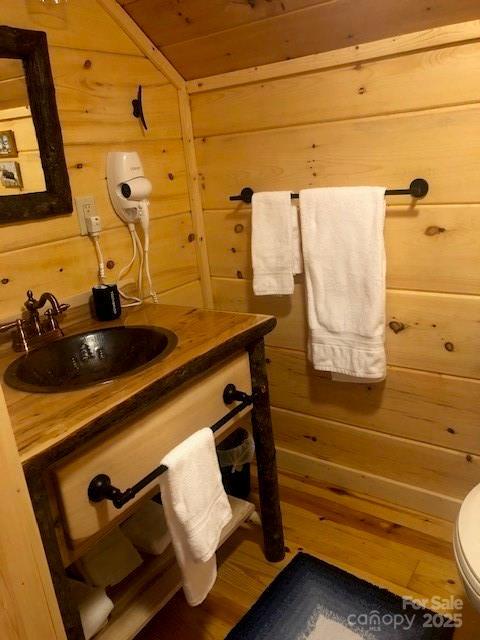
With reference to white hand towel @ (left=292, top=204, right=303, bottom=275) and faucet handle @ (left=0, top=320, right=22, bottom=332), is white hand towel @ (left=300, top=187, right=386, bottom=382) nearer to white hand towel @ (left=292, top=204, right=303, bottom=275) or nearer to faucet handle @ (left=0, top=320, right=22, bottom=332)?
A: white hand towel @ (left=292, top=204, right=303, bottom=275)

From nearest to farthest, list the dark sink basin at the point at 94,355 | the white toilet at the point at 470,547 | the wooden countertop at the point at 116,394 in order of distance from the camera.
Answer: the wooden countertop at the point at 116,394
the white toilet at the point at 470,547
the dark sink basin at the point at 94,355

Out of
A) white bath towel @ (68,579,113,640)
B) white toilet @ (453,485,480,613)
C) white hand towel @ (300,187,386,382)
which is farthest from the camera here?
white hand towel @ (300,187,386,382)

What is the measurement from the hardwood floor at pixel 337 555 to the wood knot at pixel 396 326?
0.63 meters

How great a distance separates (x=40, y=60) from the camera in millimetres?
1313

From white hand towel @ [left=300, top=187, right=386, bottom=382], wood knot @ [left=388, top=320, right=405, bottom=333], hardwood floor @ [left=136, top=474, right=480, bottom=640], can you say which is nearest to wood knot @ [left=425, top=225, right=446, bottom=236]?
white hand towel @ [left=300, top=187, right=386, bottom=382]

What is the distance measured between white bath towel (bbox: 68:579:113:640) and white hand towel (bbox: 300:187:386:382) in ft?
2.97

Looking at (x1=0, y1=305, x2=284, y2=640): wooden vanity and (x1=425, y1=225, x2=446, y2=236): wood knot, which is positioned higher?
(x1=425, y1=225, x2=446, y2=236): wood knot

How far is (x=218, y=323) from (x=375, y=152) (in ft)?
2.23

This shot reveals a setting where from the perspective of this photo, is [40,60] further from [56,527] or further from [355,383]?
[355,383]

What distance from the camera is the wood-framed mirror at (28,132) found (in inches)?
49.8

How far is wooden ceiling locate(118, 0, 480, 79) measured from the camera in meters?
1.28

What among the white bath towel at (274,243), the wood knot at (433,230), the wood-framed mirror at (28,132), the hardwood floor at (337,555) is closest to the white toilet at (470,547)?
the hardwood floor at (337,555)

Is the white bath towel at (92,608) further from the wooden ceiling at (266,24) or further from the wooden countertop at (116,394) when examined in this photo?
the wooden ceiling at (266,24)

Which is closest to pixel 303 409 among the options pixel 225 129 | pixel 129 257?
pixel 129 257
